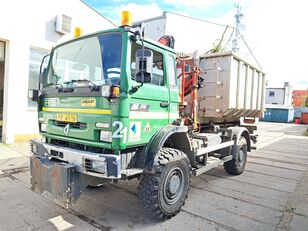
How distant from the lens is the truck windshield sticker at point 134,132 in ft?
10.7

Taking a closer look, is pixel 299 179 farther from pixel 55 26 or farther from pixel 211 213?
pixel 55 26

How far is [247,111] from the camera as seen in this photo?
277 inches

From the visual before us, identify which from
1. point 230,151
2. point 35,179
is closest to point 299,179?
point 230,151

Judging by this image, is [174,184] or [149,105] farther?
[174,184]

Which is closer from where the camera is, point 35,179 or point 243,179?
point 35,179

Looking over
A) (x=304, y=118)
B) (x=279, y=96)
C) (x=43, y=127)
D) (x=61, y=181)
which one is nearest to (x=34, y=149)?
(x=43, y=127)

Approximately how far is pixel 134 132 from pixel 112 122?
0.36 meters

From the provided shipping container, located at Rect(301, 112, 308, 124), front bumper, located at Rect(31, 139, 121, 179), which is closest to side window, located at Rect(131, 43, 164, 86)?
front bumper, located at Rect(31, 139, 121, 179)

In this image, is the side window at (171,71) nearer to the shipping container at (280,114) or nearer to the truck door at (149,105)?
the truck door at (149,105)

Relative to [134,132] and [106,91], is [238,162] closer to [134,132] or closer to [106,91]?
[134,132]

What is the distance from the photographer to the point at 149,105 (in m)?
3.58

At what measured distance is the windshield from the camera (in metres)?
3.28

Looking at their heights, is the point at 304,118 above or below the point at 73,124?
above

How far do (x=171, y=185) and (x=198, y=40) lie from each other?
15721mm
